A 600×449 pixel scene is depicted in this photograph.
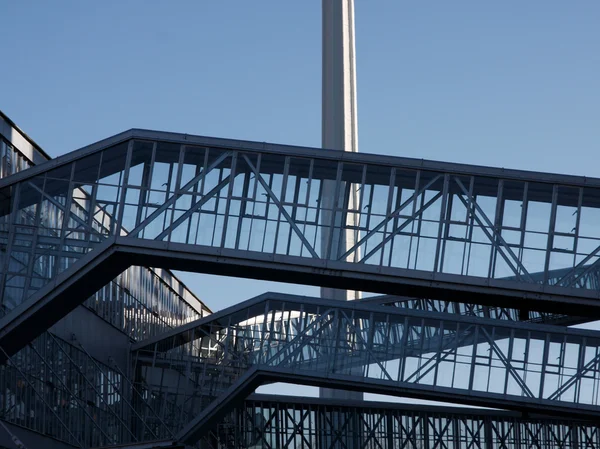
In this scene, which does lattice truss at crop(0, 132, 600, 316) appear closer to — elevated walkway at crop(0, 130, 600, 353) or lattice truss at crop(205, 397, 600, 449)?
elevated walkway at crop(0, 130, 600, 353)

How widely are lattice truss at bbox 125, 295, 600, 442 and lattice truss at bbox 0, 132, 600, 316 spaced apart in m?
14.4

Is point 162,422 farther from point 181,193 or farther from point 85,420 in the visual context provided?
point 181,193

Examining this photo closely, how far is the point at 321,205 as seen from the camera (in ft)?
106

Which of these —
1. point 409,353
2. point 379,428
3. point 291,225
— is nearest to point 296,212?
point 291,225

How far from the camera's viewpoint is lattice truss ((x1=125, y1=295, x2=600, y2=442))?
157 ft

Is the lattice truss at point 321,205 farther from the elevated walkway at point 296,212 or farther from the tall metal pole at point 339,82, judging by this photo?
the tall metal pole at point 339,82

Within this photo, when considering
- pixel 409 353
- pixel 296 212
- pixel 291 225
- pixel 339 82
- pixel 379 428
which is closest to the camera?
pixel 291 225

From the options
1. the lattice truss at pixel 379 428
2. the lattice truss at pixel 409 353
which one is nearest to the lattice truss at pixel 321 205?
the lattice truss at pixel 409 353

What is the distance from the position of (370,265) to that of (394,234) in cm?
213

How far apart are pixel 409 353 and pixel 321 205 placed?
19127 mm

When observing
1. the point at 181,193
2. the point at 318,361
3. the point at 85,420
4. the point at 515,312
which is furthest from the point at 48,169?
the point at 515,312

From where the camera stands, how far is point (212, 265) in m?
30.7

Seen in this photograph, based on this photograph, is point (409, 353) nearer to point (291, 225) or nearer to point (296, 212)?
point (296, 212)

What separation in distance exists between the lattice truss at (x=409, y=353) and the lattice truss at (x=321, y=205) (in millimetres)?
14434
